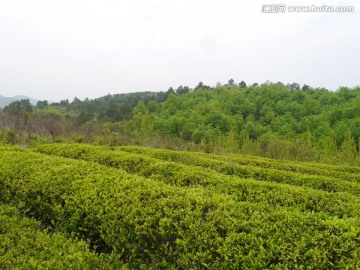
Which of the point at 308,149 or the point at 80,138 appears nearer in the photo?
the point at 80,138

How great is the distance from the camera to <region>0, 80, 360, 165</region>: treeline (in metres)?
17.6

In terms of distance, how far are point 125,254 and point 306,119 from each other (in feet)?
102

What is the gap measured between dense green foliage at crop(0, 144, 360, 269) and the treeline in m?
9.52

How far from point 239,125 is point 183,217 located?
32796 mm

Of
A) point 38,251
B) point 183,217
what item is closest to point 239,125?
point 183,217

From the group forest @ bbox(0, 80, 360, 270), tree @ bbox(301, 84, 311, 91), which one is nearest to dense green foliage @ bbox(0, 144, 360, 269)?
forest @ bbox(0, 80, 360, 270)

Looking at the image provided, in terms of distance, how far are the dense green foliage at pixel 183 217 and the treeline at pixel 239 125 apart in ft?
31.2

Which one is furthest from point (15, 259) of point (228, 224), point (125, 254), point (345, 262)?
point (345, 262)

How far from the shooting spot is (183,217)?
11.9 feet

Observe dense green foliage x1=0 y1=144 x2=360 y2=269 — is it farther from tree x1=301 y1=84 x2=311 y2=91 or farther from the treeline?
tree x1=301 y1=84 x2=311 y2=91

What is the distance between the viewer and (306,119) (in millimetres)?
31500

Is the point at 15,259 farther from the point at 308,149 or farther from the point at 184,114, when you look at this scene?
the point at 184,114

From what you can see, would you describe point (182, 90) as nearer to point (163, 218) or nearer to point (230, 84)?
point (230, 84)

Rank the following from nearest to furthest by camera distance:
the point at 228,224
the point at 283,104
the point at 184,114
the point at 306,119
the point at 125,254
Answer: the point at 228,224
the point at 125,254
the point at 306,119
the point at 283,104
the point at 184,114
